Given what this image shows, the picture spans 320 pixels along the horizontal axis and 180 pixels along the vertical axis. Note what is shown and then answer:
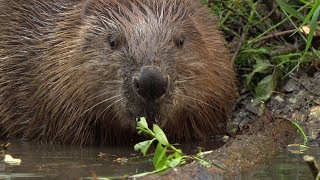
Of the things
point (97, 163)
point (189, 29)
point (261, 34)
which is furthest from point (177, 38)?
point (261, 34)

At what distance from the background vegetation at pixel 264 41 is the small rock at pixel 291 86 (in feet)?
0.21

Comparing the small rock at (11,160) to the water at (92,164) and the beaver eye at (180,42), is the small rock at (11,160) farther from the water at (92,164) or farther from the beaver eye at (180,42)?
the beaver eye at (180,42)

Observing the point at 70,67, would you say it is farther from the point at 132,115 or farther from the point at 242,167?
the point at 242,167

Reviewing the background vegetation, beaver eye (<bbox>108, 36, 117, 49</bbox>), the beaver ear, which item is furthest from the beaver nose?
the background vegetation

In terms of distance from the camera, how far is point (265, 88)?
6.69 metres

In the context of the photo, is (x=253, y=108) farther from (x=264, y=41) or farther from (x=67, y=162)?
(x=67, y=162)

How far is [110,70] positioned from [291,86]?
1.92m

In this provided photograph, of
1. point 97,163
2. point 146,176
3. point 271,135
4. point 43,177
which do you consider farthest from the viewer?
point 271,135

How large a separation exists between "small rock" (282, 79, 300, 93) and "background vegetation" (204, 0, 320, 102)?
63 mm

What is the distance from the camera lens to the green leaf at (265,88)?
21.9 feet

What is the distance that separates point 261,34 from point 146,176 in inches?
137

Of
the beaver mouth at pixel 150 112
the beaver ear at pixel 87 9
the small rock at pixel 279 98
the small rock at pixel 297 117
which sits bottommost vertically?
the small rock at pixel 297 117

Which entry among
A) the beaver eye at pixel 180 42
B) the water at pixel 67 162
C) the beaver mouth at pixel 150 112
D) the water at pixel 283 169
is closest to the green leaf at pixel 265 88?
the beaver eye at pixel 180 42

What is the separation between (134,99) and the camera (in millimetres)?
5031
